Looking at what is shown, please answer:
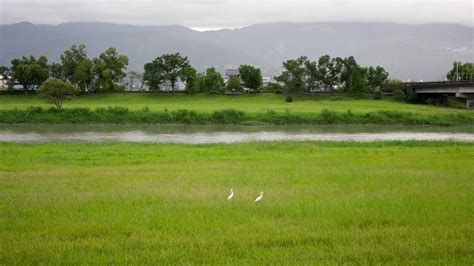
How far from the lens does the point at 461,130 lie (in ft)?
202

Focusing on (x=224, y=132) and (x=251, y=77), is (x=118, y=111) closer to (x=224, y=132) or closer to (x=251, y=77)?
(x=224, y=132)

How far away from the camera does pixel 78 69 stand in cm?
10256

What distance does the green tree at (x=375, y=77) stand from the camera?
10925 centimetres

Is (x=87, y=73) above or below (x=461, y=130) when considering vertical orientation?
above

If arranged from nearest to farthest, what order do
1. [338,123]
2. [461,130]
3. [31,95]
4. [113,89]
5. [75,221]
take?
[75,221] → [461,130] → [338,123] → [31,95] → [113,89]

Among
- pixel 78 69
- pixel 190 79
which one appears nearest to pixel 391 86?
pixel 190 79

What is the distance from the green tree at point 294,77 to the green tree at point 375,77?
1243 centimetres

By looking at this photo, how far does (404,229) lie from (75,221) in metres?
6.57

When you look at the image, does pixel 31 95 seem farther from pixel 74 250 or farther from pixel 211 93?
pixel 74 250

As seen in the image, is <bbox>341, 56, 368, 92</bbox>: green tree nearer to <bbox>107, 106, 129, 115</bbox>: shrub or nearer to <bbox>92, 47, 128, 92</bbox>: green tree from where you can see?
<bbox>92, 47, 128, 92</bbox>: green tree

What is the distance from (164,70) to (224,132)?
56623 mm

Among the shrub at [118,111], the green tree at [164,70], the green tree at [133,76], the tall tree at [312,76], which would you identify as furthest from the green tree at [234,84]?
the shrub at [118,111]

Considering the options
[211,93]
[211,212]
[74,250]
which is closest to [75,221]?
[74,250]

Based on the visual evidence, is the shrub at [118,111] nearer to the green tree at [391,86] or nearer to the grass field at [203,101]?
the grass field at [203,101]
